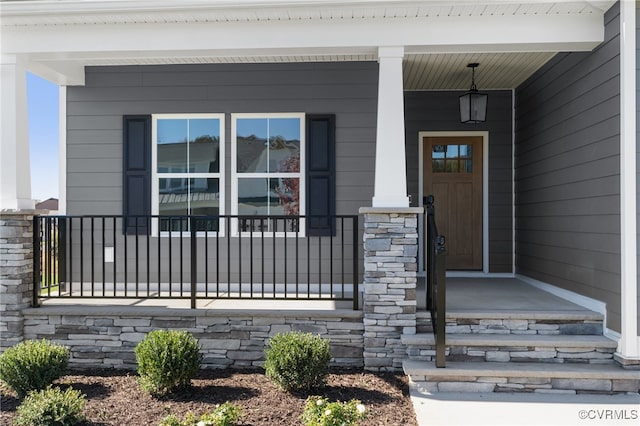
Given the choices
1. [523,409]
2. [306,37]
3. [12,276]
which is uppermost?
[306,37]

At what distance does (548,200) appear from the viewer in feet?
16.7

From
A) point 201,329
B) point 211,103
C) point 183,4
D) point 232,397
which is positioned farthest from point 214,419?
point 211,103

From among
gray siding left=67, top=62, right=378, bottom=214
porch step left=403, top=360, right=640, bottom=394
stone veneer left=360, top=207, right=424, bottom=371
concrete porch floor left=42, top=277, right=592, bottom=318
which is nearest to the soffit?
gray siding left=67, top=62, right=378, bottom=214

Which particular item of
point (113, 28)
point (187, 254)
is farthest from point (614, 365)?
point (113, 28)

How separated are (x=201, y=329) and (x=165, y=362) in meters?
0.79

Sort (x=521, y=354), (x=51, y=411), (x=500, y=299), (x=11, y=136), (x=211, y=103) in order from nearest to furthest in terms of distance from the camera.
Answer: (x=51, y=411), (x=521, y=354), (x=11, y=136), (x=500, y=299), (x=211, y=103)

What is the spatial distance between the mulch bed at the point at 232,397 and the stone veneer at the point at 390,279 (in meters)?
0.25

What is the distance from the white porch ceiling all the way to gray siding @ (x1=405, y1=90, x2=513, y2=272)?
1962 millimetres

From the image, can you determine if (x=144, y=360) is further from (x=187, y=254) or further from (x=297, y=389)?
(x=187, y=254)

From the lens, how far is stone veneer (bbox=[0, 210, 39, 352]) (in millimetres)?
4242

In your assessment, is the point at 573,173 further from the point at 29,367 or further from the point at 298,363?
the point at 29,367

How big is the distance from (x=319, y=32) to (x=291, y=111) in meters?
1.35

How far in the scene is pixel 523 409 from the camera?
3.29m

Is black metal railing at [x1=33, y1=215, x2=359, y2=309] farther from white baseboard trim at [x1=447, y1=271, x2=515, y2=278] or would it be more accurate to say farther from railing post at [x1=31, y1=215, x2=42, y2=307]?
white baseboard trim at [x1=447, y1=271, x2=515, y2=278]
